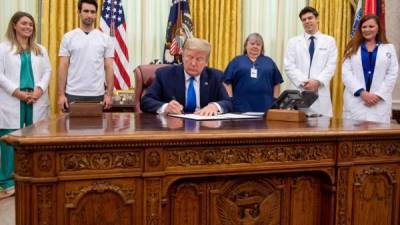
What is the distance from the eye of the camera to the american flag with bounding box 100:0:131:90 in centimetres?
512

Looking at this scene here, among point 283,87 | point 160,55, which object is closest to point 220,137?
point 160,55

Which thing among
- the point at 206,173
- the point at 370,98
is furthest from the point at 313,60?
the point at 206,173

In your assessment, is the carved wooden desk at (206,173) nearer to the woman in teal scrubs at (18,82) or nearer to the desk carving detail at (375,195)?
the desk carving detail at (375,195)

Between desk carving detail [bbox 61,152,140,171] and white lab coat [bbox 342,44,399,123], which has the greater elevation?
white lab coat [bbox 342,44,399,123]

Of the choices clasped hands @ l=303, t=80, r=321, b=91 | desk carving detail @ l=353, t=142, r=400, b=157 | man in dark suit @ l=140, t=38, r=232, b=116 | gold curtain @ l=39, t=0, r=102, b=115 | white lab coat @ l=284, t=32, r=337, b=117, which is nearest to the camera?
desk carving detail @ l=353, t=142, r=400, b=157

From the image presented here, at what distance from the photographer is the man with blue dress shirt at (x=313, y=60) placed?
4.71 meters

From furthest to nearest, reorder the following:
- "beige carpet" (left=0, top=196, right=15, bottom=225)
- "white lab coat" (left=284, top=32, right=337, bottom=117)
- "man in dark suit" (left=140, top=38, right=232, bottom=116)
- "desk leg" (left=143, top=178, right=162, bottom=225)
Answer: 1. "white lab coat" (left=284, top=32, right=337, bottom=117)
2. "beige carpet" (left=0, top=196, right=15, bottom=225)
3. "man in dark suit" (left=140, top=38, right=232, bottom=116)
4. "desk leg" (left=143, top=178, right=162, bottom=225)

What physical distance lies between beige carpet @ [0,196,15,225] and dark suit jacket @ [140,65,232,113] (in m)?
1.29

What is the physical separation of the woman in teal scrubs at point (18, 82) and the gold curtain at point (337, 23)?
3559 millimetres

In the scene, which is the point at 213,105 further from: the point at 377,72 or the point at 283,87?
the point at 283,87

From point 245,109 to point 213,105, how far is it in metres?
1.61

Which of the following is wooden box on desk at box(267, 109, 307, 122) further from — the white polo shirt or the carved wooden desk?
the white polo shirt

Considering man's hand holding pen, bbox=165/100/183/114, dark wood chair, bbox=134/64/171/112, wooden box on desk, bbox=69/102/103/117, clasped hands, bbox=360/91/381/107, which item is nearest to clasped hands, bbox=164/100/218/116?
man's hand holding pen, bbox=165/100/183/114

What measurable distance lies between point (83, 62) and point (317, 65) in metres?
2.33
